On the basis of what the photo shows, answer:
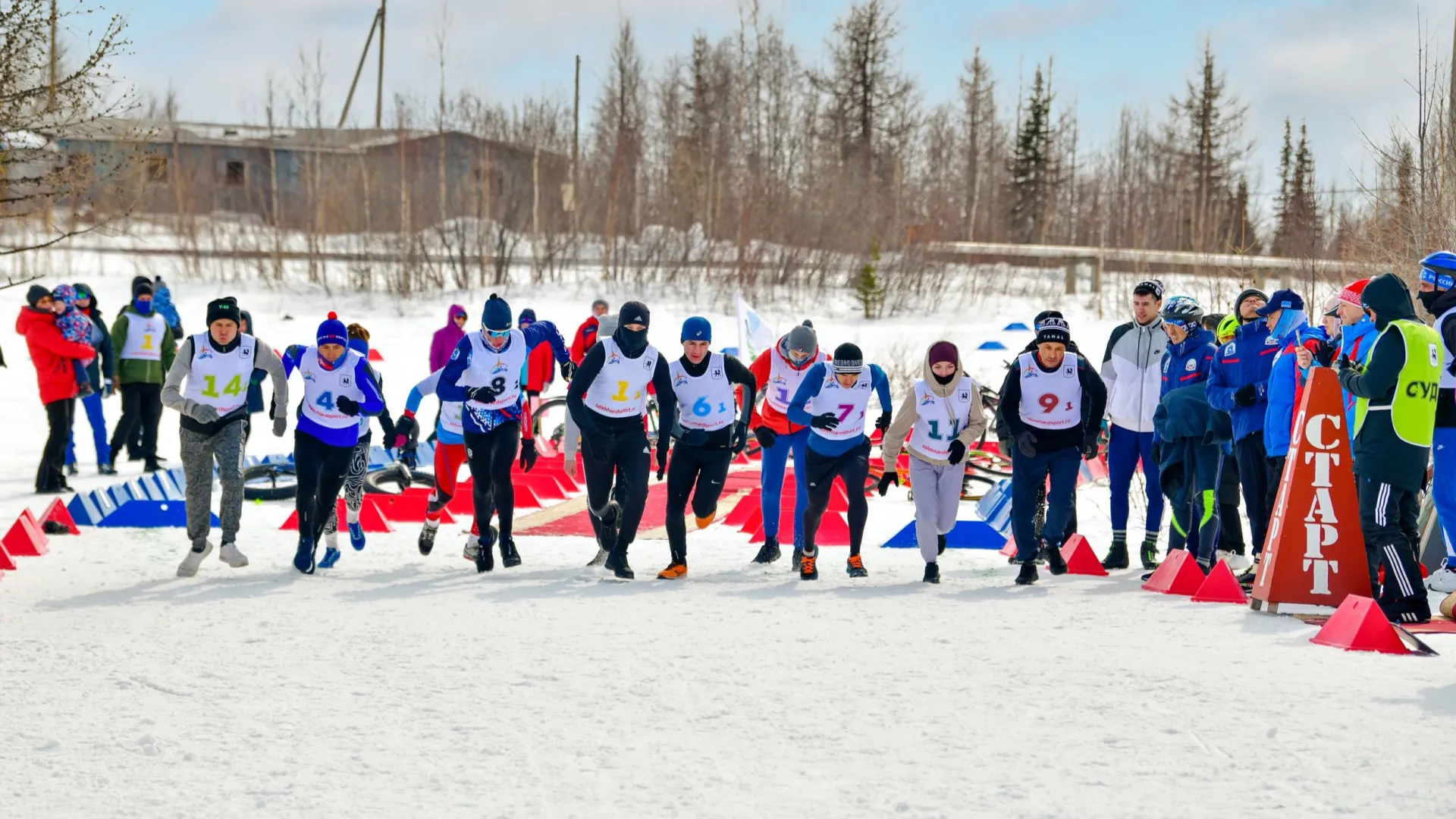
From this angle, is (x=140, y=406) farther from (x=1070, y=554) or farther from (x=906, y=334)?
(x=906, y=334)

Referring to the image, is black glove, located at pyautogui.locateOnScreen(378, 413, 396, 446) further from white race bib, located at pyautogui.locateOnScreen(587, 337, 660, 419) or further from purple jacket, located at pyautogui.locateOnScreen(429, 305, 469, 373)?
purple jacket, located at pyautogui.locateOnScreen(429, 305, 469, 373)

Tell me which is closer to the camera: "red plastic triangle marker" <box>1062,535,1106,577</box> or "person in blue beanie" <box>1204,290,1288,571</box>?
"person in blue beanie" <box>1204,290,1288,571</box>

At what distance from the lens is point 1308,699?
235 inches

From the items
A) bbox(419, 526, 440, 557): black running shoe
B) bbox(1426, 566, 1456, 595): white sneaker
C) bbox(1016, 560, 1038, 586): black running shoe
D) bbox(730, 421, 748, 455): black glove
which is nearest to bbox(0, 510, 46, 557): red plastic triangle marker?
bbox(419, 526, 440, 557): black running shoe

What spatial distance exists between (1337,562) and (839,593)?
284cm

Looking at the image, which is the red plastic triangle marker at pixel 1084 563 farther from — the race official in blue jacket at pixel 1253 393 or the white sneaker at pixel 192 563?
the white sneaker at pixel 192 563

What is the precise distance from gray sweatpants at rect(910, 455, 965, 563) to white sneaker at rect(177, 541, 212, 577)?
184 inches

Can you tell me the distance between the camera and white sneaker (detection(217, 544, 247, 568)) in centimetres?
970

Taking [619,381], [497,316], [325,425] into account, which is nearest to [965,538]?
[619,381]

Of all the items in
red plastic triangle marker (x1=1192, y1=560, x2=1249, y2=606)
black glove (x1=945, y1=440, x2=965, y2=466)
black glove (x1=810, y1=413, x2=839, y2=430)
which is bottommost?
red plastic triangle marker (x1=1192, y1=560, x2=1249, y2=606)

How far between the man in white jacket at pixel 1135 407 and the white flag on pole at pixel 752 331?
483 cm

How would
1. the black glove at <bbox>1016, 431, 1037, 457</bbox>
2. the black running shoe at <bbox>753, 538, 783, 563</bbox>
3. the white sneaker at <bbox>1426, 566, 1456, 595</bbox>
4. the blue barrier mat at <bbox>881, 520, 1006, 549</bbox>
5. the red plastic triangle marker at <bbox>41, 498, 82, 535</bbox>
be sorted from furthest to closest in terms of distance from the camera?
the red plastic triangle marker at <bbox>41, 498, 82, 535</bbox>
the blue barrier mat at <bbox>881, 520, 1006, 549</bbox>
the black running shoe at <bbox>753, 538, 783, 563</bbox>
the black glove at <bbox>1016, 431, 1037, 457</bbox>
the white sneaker at <bbox>1426, 566, 1456, 595</bbox>

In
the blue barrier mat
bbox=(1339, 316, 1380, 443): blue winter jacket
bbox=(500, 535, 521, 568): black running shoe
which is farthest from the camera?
the blue barrier mat

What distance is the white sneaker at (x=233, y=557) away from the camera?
970 cm
